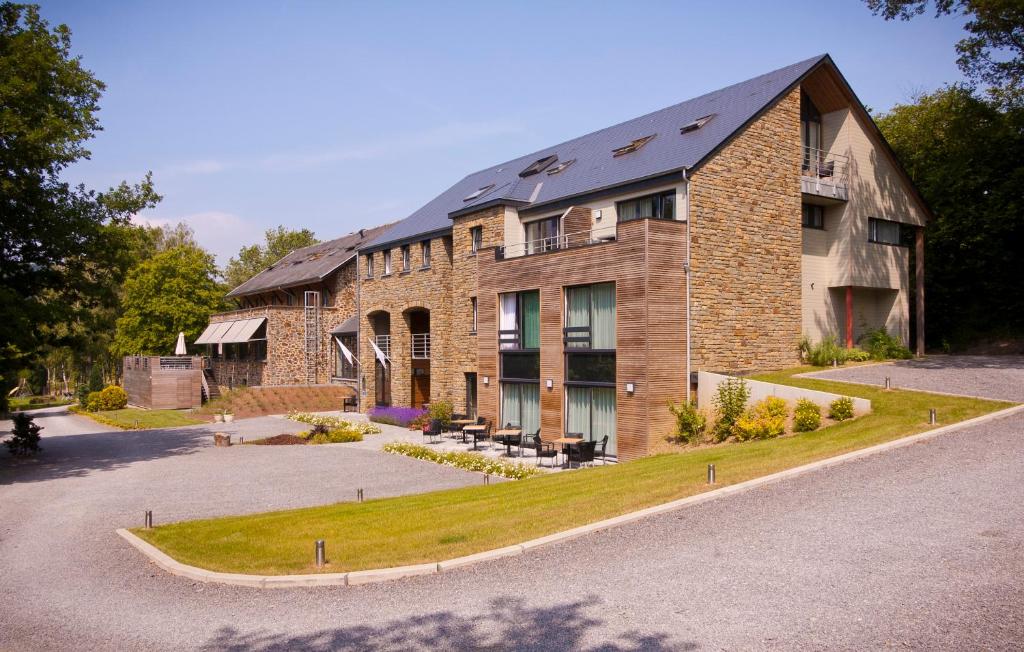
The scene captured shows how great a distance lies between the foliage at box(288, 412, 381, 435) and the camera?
29406 millimetres

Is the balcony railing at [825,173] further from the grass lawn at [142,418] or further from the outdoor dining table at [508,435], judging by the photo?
the grass lawn at [142,418]

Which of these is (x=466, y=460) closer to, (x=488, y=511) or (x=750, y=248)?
(x=488, y=511)

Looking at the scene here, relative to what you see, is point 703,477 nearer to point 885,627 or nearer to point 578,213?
point 885,627

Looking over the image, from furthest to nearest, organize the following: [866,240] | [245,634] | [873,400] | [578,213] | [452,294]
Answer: [452,294], [866,240], [578,213], [873,400], [245,634]

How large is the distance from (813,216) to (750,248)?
465cm

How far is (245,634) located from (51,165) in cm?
2022

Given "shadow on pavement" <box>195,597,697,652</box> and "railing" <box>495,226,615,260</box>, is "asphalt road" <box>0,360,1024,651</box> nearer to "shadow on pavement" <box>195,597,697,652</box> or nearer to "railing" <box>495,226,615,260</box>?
"shadow on pavement" <box>195,597,697,652</box>

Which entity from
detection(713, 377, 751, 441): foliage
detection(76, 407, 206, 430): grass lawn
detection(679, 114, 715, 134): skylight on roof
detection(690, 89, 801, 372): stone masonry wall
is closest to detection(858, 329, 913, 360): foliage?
detection(690, 89, 801, 372): stone masonry wall

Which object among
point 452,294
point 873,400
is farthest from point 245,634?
point 452,294

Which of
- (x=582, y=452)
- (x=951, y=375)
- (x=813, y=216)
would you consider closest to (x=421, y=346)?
(x=582, y=452)

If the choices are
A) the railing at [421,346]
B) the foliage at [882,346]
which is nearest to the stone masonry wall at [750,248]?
the foliage at [882,346]

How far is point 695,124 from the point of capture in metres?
24.8

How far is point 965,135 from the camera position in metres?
32.3

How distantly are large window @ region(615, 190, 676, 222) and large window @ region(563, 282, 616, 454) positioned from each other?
9.08 feet
